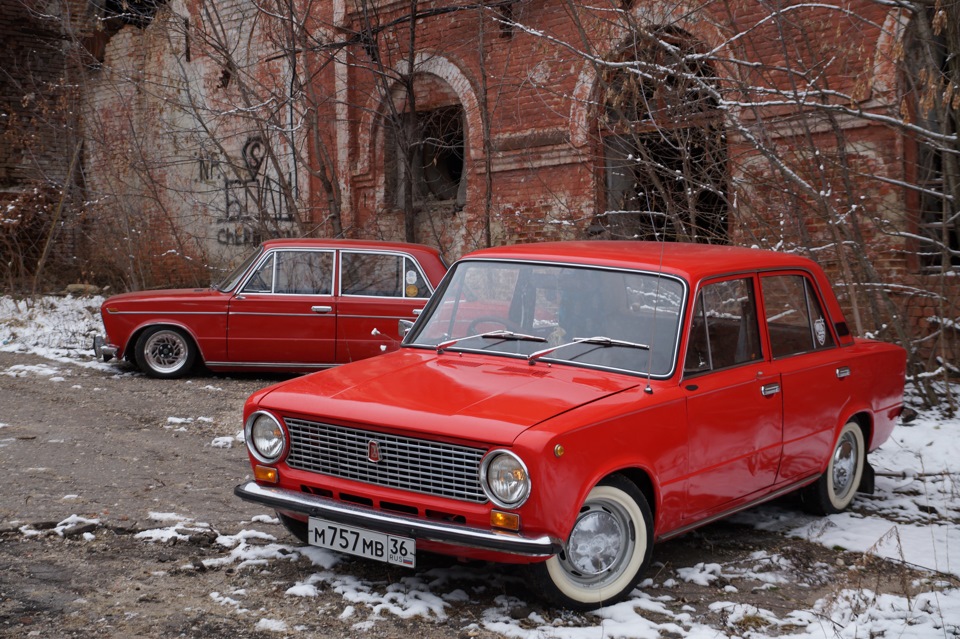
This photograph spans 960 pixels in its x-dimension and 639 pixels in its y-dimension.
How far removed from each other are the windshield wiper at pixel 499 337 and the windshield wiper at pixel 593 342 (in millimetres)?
120

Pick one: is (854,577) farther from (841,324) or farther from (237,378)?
(237,378)

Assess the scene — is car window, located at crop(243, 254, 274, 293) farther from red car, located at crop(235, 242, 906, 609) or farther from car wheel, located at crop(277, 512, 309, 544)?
car wheel, located at crop(277, 512, 309, 544)

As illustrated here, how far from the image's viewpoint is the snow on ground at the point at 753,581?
13.7ft

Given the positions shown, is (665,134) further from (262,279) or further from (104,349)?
(104,349)

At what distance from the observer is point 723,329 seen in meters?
5.09

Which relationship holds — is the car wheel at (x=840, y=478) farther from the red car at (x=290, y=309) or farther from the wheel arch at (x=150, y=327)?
the wheel arch at (x=150, y=327)

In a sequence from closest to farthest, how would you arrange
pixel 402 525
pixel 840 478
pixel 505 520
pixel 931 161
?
pixel 505 520
pixel 402 525
pixel 840 478
pixel 931 161

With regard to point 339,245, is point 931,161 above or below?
above

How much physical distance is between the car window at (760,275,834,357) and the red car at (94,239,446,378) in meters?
5.15

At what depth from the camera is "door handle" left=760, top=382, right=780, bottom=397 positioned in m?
5.16

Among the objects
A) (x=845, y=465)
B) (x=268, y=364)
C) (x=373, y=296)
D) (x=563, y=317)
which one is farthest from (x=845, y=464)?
(x=268, y=364)

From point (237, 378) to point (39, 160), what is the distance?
12.6m

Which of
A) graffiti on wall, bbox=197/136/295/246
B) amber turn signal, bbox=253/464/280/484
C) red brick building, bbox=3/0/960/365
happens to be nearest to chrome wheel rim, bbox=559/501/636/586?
amber turn signal, bbox=253/464/280/484

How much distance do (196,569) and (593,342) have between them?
7.13 feet
